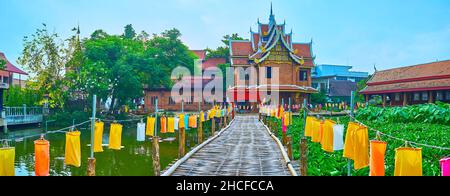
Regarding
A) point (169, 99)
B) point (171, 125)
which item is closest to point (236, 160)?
point (171, 125)

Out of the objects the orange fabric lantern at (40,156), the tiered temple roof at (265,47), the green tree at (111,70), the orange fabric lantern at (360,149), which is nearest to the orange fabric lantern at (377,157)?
the orange fabric lantern at (360,149)

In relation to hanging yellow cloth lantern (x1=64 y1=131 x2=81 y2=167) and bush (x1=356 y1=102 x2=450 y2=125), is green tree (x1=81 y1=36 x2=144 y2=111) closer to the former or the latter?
bush (x1=356 y1=102 x2=450 y2=125)

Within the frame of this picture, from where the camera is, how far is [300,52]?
114 feet

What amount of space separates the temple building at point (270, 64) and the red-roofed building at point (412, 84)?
5672 mm

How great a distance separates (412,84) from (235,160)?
21746 millimetres

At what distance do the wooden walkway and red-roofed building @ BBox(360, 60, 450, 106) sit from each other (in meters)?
16.5

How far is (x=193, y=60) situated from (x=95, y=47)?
10.7m

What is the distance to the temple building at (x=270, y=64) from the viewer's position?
30.9 m

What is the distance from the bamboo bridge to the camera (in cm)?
799

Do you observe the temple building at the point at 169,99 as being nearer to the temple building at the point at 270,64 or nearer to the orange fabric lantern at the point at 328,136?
the temple building at the point at 270,64

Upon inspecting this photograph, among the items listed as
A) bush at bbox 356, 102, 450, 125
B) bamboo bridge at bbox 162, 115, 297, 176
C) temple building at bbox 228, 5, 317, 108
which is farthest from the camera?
temple building at bbox 228, 5, 317, 108

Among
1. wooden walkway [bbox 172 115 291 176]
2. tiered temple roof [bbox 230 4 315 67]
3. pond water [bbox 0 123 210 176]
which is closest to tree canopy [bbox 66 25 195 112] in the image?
pond water [bbox 0 123 210 176]

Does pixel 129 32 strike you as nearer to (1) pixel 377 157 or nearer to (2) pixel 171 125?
(2) pixel 171 125
